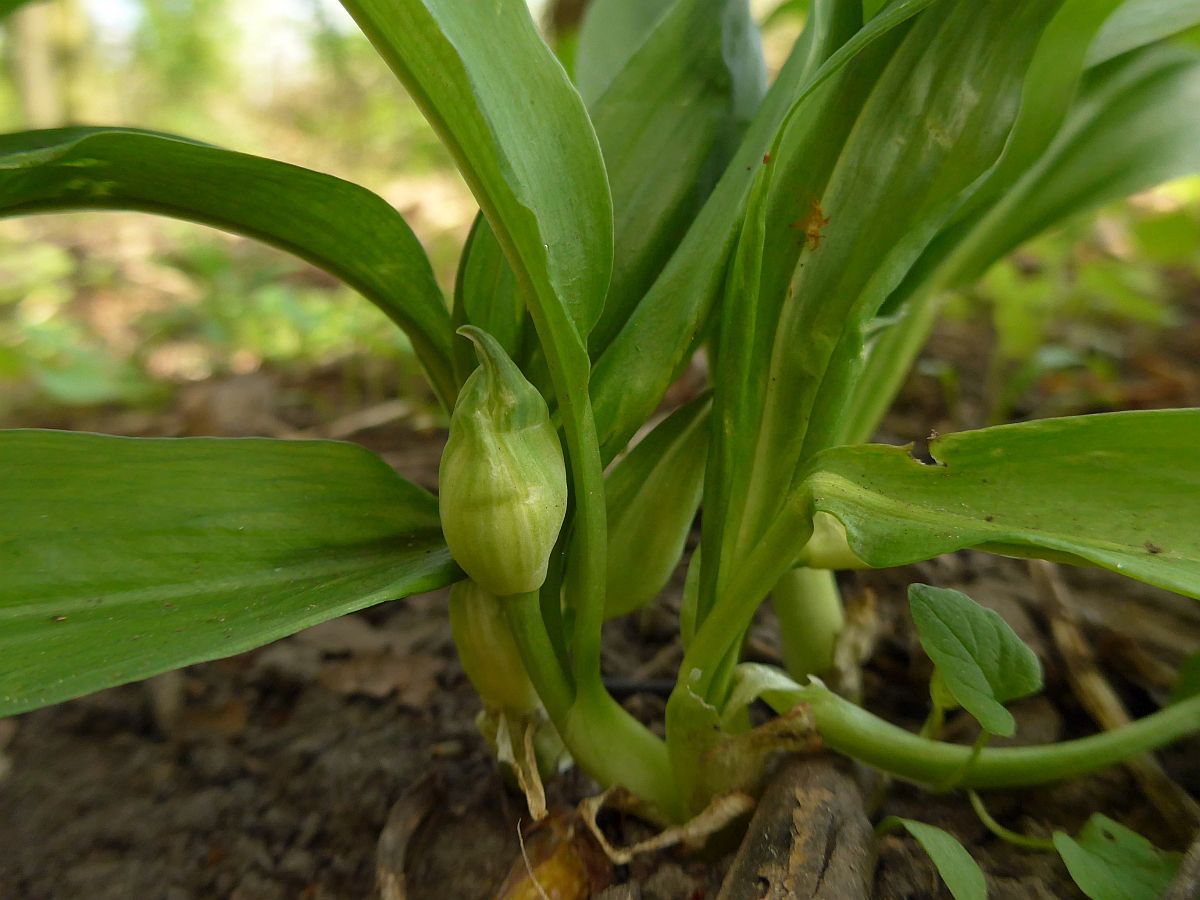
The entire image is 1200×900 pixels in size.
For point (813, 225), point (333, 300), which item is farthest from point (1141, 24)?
point (333, 300)


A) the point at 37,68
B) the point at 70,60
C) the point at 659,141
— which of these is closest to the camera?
the point at 659,141

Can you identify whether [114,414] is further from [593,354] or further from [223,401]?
[593,354]

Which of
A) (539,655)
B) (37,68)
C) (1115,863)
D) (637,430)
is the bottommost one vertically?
(1115,863)

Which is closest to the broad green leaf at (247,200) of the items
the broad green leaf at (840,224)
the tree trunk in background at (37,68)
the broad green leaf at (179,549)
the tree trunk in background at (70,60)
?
the broad green leaf at (179,549)

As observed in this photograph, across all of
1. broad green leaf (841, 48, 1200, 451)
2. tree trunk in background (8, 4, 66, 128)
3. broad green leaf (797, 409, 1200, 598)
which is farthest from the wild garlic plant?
tree trunk in background (8, 4, 66, 128)

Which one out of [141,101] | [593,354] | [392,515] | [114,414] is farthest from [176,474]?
[141,101]

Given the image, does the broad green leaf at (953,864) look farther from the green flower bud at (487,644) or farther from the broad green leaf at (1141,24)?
the broad green leaf at (1141,24)

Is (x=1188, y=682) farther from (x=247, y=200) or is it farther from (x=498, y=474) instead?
(x=247, y=200)
